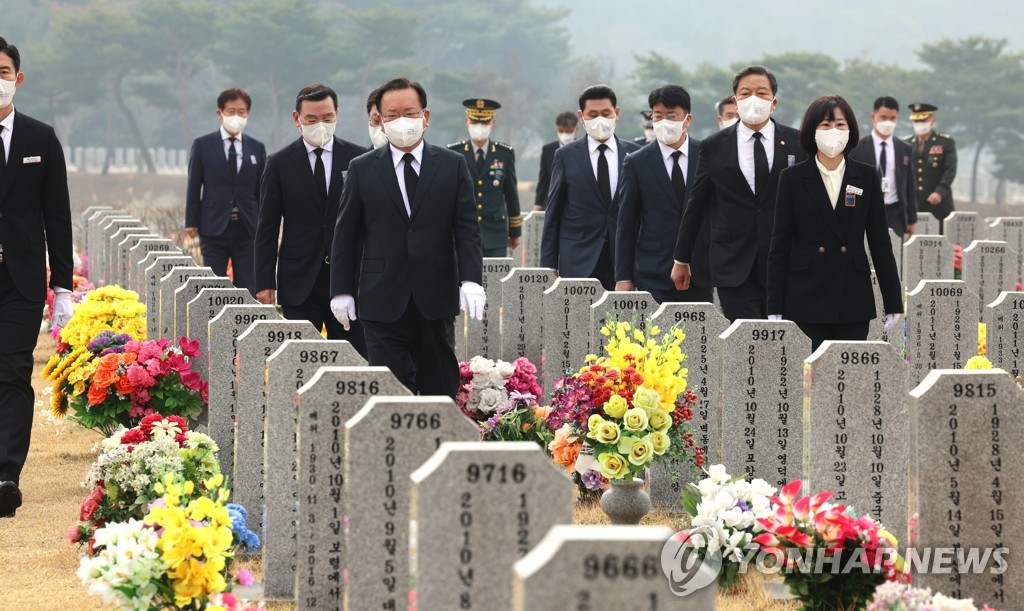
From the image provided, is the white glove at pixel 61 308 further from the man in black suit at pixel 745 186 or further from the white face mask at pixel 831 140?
the white face mask at pixel 831 140

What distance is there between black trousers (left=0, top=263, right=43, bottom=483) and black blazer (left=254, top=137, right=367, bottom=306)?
1.47m

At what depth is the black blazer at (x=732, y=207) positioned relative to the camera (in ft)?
30.9

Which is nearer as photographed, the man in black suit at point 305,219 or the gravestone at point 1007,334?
the man in black suit at point 305,219

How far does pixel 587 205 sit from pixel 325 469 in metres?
6.53

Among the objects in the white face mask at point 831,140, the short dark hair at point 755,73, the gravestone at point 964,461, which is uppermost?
the short dark hair at point 755,73

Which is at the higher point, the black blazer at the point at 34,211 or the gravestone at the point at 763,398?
the black blazer at the point at 34,211

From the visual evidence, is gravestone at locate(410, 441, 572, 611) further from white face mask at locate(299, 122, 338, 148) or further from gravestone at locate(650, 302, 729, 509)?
white face mask at locate(299, 122, 338, 148)

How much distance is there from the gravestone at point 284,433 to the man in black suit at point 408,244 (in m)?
1.79

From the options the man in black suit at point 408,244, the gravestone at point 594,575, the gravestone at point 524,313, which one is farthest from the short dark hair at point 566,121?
the gravestone at point 594,575

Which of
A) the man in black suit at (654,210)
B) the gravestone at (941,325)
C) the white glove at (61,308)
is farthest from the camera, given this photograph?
the man in black suit at (654,210)

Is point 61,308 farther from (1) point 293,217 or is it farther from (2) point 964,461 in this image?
(2) point 964,461

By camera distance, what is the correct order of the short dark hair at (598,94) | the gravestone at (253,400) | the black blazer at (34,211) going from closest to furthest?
1. the gravestone at (253,400)
2. the black blazer at (34,211)
3. the short dark hair at (598,94)

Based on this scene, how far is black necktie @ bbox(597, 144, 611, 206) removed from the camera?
12.0 m

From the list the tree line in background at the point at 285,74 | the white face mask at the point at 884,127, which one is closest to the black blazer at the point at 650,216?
the white face mask at the point at 884,127
